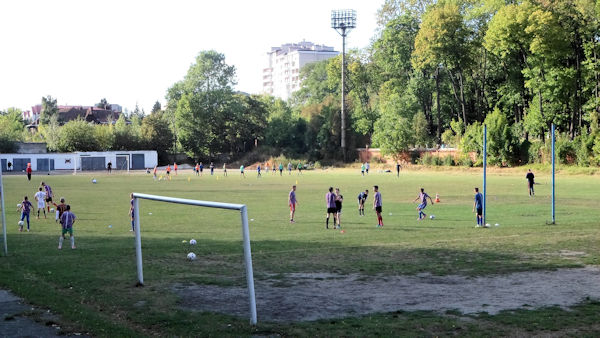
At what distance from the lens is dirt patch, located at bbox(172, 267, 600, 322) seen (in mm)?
11758

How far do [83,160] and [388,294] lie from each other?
93.2 m

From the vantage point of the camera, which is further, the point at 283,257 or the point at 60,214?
the point at 60,214

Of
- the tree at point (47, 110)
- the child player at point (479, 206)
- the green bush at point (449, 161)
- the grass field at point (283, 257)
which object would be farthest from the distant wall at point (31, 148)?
the child player at point (479, 206)

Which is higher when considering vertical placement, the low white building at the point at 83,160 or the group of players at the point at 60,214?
the low white building at the point at 83,160

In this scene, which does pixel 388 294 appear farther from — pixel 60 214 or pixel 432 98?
pixel 432 98

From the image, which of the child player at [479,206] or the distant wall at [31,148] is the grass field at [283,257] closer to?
the child player at [479,206]

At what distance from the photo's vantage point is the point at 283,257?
59.1 feet

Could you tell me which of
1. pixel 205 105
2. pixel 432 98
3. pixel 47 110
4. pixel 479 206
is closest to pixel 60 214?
pixel 479 206

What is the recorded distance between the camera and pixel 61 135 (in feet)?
353

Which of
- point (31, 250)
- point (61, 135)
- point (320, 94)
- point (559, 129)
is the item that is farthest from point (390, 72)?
point (31, 250)

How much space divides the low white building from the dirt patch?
8533 centimetres

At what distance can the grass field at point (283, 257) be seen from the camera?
1063 centimetres

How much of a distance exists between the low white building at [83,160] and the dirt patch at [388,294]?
8533cm

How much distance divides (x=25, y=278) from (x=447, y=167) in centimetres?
6899
